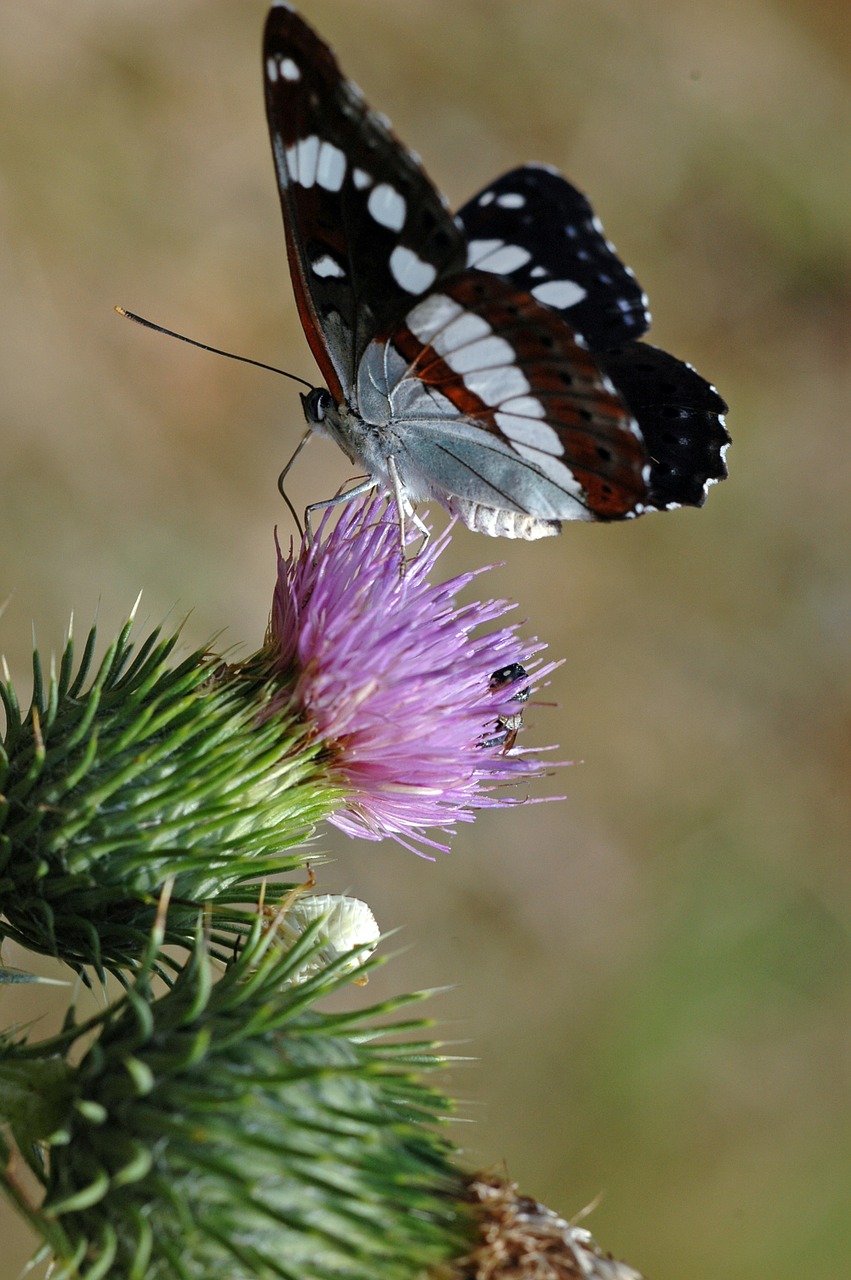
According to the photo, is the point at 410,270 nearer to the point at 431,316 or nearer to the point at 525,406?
the point at 431,316


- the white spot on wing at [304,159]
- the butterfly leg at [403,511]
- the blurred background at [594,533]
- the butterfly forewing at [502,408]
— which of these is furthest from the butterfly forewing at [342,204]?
the blurred background at [594,533]

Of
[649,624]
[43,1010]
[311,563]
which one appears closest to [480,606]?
[311,563]

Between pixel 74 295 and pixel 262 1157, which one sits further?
pixel 74 295

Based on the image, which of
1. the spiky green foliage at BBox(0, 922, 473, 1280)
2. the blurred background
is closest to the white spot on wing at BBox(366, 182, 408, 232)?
the spiky green foliage at BBox(0, 922, 473, 1280)

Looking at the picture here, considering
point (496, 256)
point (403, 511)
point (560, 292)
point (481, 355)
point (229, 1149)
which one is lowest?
point (229, 1149)

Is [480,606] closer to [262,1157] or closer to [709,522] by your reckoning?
[262,1157]

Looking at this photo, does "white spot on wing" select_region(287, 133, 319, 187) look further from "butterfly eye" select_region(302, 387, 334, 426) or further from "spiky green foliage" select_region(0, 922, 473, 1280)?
"spiky green foliage" select_region(0, 922, 473, 1280)

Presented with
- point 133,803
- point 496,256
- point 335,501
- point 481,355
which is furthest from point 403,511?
point 133,803
